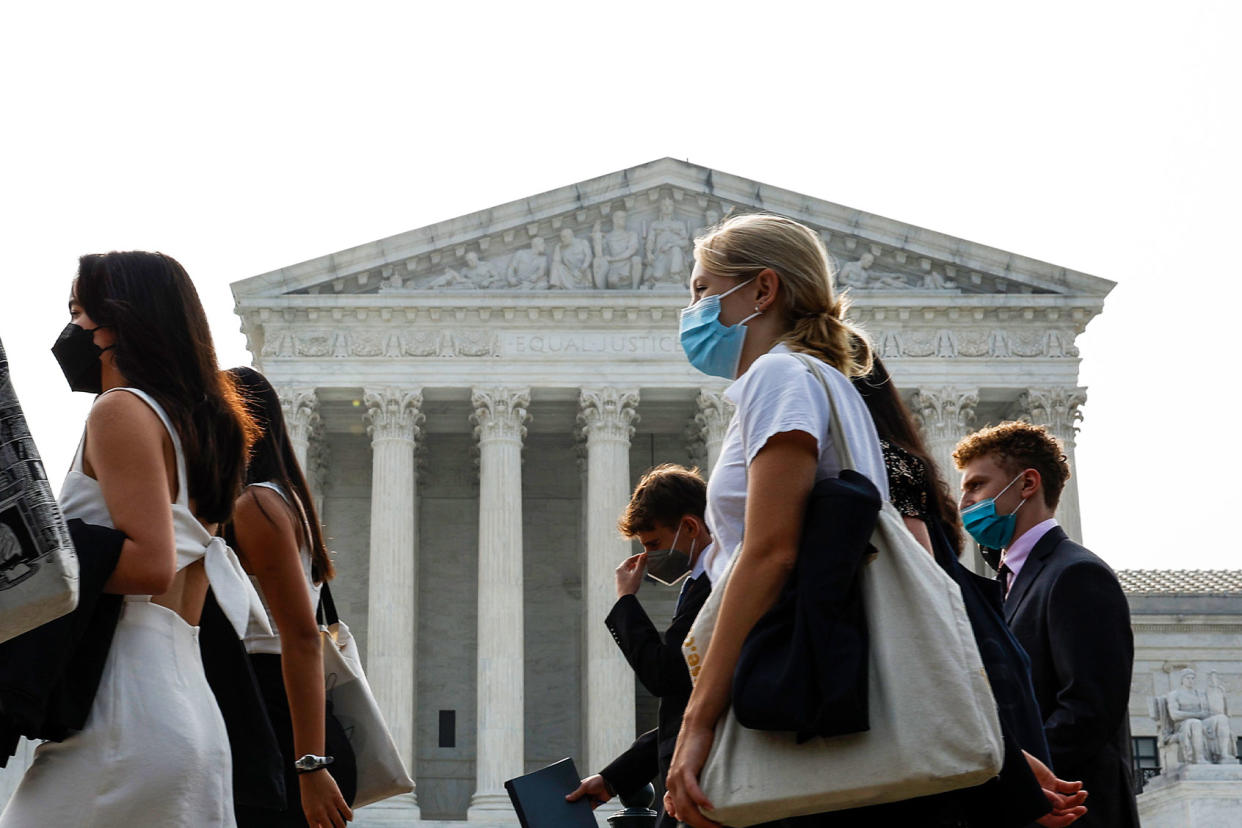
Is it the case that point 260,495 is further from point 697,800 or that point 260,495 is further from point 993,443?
point 993,443

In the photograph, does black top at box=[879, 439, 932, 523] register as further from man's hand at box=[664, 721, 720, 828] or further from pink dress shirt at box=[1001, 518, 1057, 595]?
pink dress shirt at box=[1001, 518, 1057, 595]

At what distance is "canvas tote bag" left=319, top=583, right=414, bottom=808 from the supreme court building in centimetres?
3226

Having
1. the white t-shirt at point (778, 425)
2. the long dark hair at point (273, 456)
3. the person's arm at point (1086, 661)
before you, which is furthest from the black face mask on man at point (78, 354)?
the person's arm at point (1086, 661)

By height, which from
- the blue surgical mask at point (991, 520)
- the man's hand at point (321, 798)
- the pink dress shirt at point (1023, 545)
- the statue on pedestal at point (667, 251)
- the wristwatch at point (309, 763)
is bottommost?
the man's hand at point (321, 798)

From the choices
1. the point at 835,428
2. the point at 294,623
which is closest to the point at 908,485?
the point at 835,428

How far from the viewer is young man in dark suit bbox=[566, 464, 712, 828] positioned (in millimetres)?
7062

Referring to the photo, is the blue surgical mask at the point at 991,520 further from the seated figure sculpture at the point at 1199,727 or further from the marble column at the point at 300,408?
the marble column at the point at 300,408

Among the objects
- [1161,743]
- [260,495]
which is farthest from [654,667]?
[1161,743]

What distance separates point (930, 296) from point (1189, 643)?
11852 millimetres

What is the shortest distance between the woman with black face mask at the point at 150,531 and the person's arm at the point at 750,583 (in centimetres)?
140

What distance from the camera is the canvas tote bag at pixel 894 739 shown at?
14.3 feet

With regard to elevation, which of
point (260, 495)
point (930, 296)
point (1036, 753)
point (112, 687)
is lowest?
→ point (1036, 753)

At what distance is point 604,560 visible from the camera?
39781 millimetres

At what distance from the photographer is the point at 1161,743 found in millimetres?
31047
